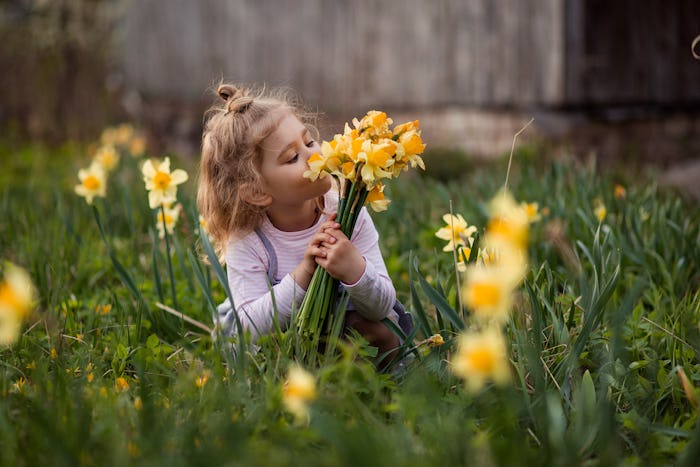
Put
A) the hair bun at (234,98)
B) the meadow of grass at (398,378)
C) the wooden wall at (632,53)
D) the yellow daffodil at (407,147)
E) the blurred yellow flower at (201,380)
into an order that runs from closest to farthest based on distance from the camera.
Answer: the meadow of grass at (398,378) → the blurred yellow flower at (201,380) → the yellow daffodil at (407,147) → the hair bun at (234,98) → the wooden wall at (632,53)

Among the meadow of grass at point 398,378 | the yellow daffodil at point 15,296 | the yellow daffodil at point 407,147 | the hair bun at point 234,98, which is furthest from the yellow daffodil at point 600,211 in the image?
the yellow daffodil at point 15,296

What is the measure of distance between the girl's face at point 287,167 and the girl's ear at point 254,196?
1 cm

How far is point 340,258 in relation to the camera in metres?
1.70

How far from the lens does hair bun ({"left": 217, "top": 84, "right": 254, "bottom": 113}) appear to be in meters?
1.93

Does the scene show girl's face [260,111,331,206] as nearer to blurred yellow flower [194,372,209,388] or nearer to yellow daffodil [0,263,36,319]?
blurred yellow flower [194,372,209,388]

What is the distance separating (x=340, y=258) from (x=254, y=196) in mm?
334

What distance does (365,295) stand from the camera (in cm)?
176

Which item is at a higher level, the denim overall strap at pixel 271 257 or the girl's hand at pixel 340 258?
the girl's hand at pixel 340 258

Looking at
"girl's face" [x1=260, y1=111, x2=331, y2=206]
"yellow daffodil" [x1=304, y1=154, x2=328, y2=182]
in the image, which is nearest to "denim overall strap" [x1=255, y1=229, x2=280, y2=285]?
"girl's face" [x1=260, y1=111, x2=331, y2=206]

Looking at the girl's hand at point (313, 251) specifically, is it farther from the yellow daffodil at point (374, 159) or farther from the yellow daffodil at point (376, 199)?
the yellow daffodil at point (374, 159)

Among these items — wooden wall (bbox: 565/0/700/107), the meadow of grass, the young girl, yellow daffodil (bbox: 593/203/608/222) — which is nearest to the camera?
the meadow of grass

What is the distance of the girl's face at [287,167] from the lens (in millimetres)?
1862

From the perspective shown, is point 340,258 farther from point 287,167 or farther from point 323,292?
point 287,167

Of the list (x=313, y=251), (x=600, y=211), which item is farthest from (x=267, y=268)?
(x=600, y=211)
